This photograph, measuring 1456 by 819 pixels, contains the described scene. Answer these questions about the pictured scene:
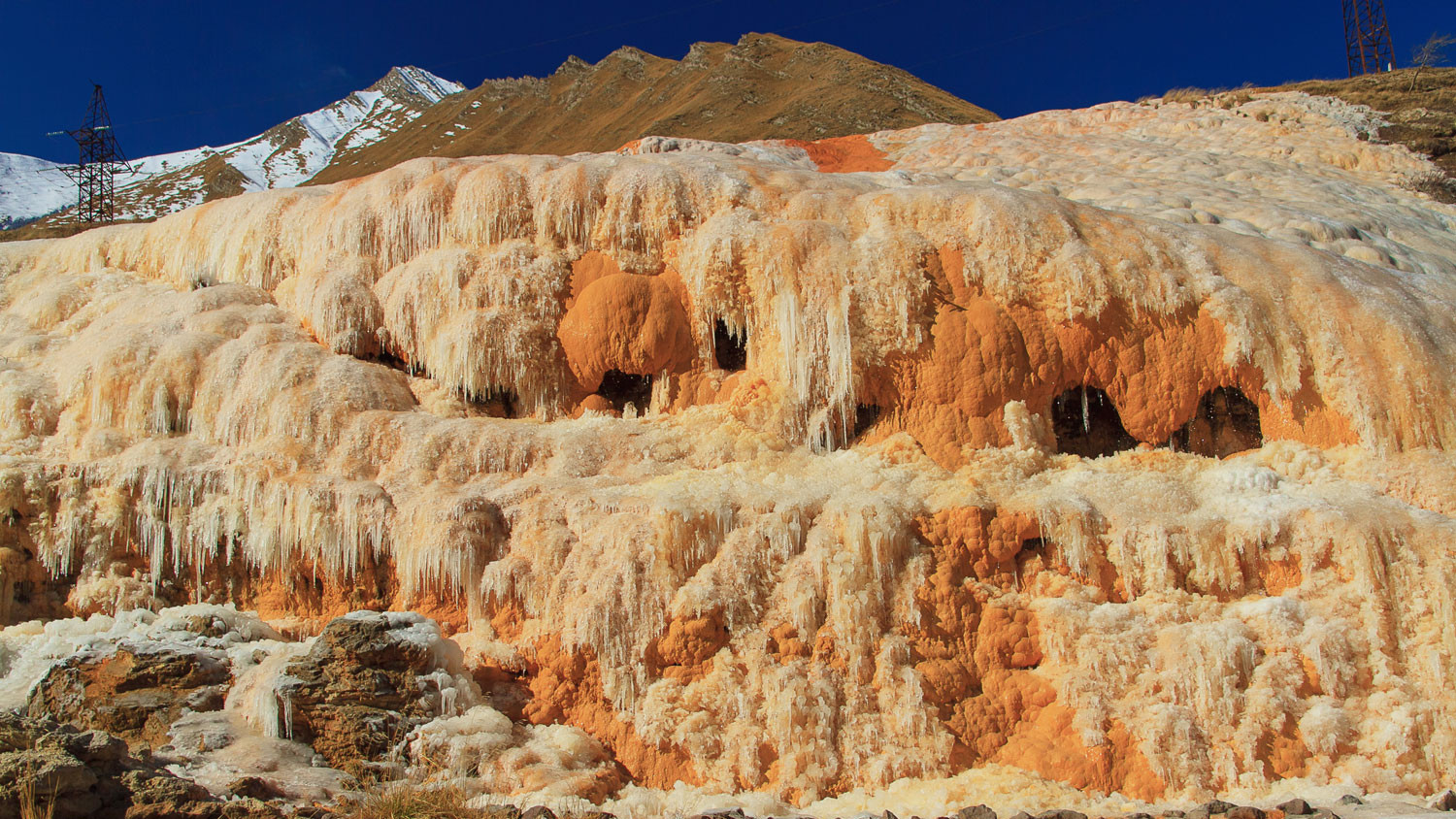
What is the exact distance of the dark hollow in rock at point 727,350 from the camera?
12.9 metres

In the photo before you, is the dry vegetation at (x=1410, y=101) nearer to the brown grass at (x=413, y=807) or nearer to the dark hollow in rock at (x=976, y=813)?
the dark hollow in rock at (x=976, y=813)

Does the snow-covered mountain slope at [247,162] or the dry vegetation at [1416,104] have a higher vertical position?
the snow-covered mountain slope at [247,162]

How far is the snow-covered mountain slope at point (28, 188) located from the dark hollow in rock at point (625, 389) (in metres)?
155

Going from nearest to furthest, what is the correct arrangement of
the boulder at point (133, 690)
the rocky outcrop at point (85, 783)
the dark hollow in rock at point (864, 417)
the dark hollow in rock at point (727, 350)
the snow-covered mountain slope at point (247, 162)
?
the rocky outcrop at point (85, 783) → the boulder at point (133, 690) → the dark hollow in rock at point (864, 417) → the dark hollow in rock at point (727, 350) → the snow-covered mountain slope at point (247, 162)

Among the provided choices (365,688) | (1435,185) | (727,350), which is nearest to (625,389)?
(727,350)

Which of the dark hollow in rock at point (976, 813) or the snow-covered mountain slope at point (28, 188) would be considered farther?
the snow-covered mountain slope at point (28, 188)

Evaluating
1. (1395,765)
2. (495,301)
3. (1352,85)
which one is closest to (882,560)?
(1395,765)

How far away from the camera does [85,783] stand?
6.12 metres

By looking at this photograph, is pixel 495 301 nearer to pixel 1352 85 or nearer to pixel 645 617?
pixel 645 617

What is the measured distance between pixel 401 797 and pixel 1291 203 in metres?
19.5

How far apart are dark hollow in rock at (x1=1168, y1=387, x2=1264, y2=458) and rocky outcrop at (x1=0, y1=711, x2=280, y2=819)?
10522 millimetres

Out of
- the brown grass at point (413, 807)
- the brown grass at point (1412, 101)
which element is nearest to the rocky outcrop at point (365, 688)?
the brown grass at point (413, 807)

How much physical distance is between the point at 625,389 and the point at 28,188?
172799 mm

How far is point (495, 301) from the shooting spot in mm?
12734
